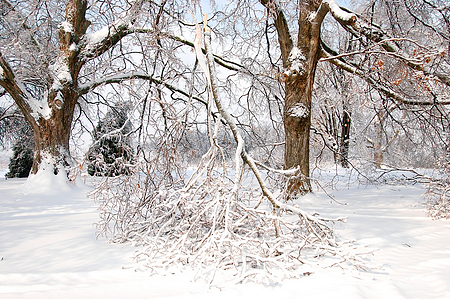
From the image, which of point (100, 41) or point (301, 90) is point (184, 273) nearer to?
point (301, 90)

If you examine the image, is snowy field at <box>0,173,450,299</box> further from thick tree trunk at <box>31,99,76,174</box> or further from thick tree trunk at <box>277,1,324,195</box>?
thick tree trunk at <box>31,99,76,174</box>

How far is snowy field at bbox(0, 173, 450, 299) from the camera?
1830 mm

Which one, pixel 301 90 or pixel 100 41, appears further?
pixel 100 41

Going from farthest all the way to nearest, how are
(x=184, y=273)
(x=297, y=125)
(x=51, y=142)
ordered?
1. (x=51, y=142)
2. (x=297, y=125)
3. (x=184, y=273)

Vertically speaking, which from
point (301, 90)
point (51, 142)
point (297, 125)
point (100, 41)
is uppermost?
point (100, 41)

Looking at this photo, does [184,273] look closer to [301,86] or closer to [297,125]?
[297,125]

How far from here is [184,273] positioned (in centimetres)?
224

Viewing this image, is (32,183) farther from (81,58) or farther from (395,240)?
(395,240)

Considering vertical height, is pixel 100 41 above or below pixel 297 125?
above

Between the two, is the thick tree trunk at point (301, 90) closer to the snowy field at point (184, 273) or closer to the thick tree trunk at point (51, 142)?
the snowy field at point (184, 273)

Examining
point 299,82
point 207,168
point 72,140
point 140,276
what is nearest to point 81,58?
point 72,140

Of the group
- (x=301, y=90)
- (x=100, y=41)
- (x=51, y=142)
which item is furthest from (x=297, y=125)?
(x=51, y=142)

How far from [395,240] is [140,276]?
98.5 inches

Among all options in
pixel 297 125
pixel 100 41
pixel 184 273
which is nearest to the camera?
pixel 184 273
